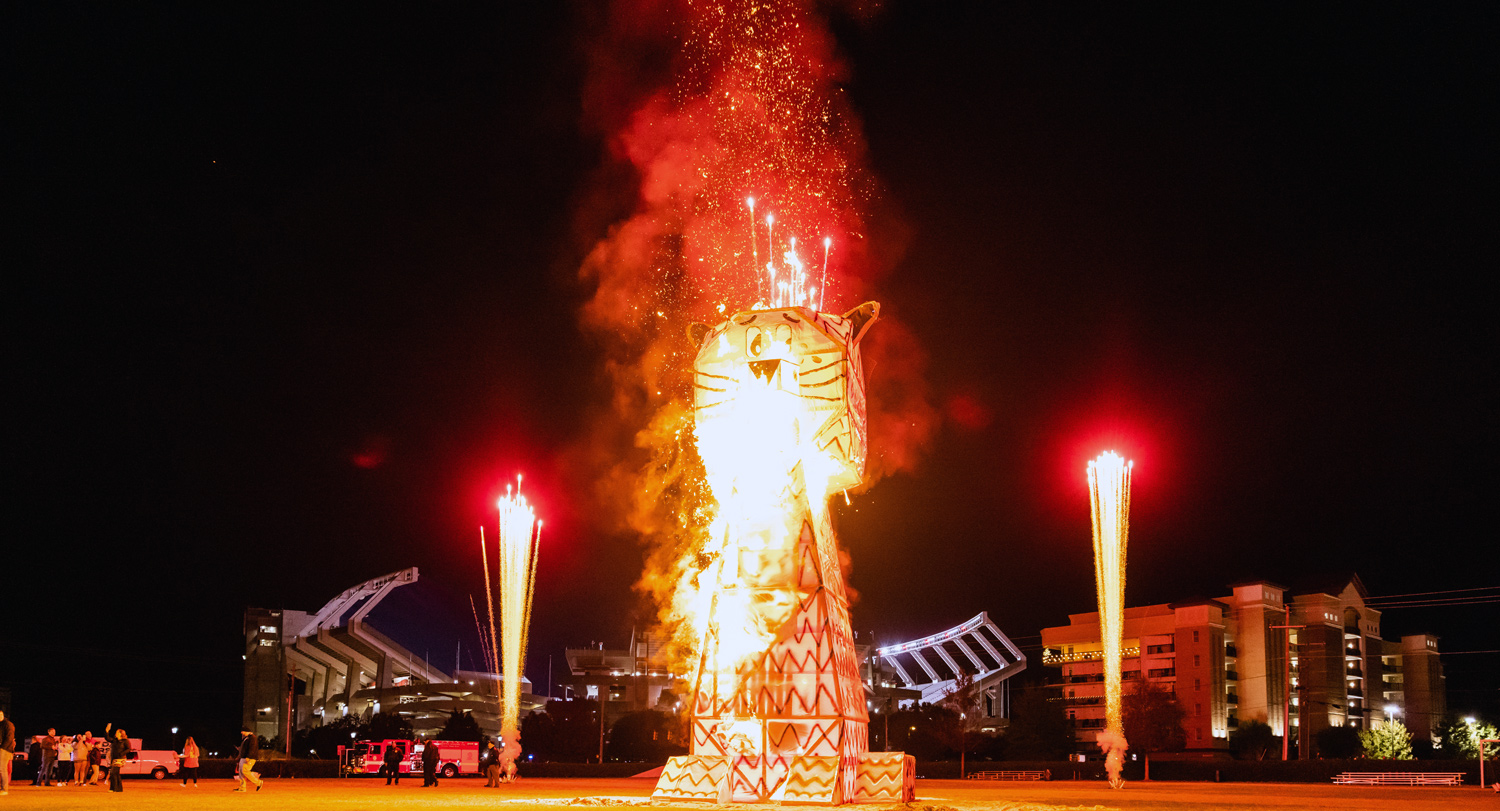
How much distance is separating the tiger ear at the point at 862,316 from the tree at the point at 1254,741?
63128 mm

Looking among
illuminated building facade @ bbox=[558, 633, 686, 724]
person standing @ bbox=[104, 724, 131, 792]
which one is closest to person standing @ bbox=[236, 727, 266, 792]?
person standing @ bbox=[104, 724, 131, 792]

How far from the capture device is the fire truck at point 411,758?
162ft

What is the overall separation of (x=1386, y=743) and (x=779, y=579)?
67.2 meters

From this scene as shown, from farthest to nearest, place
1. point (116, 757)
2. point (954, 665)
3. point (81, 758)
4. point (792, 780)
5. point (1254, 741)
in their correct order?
point (954, 665) < point (1254, 741) < point (81, 758) < point (116, 757) < point (792, 780)

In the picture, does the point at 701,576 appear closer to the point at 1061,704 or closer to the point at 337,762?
the point at 337,762

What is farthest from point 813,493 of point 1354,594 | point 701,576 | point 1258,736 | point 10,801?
point 1354,594

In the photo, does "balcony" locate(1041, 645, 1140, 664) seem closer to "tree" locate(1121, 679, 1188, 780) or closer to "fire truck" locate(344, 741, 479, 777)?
"tree" locate(1121, 679, 1188, 780)

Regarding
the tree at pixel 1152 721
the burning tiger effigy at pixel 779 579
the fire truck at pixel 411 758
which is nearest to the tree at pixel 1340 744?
the tree at pixel 1152 721

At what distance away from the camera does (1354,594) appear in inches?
3575

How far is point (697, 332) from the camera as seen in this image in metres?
27.1

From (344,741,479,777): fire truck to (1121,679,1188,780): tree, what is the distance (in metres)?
43.8

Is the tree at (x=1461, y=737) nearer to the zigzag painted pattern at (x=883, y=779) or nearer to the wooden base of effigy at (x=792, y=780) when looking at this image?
the zigzag painted pattern at (x=883, y=779)

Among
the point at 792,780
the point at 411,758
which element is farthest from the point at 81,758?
the point at 411,758

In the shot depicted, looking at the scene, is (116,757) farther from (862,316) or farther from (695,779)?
(862,316)
